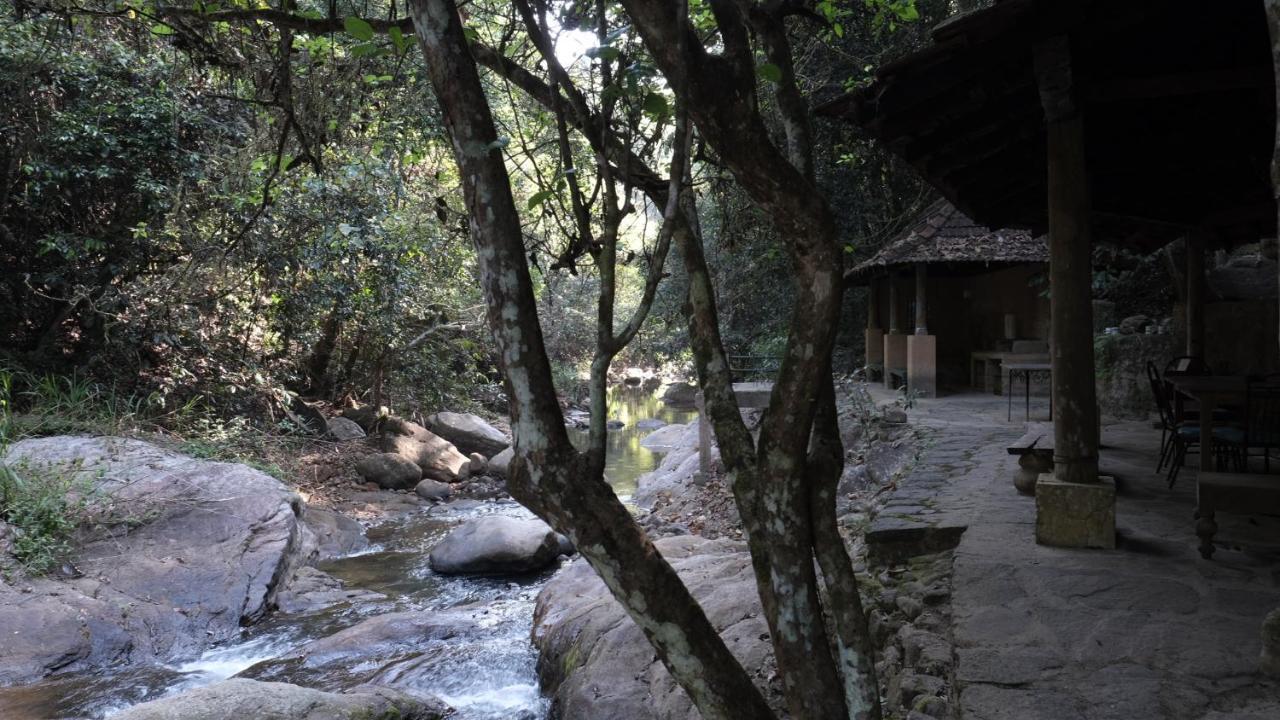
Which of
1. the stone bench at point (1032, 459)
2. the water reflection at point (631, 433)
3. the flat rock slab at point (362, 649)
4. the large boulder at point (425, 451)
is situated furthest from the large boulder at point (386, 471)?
the stone bench at point (1032, 459)

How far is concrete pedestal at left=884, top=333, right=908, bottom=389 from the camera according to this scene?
1337 cm

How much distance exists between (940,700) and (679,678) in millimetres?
1450

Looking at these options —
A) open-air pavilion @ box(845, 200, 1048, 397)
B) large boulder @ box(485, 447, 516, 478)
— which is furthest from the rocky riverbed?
open-air pavilion @ box(845, 200, 1048, 397)

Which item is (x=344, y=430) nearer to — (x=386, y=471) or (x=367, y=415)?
(x=367, y=415)

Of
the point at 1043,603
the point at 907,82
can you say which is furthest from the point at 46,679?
the point at 907,82

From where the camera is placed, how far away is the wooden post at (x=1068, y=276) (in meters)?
4.17

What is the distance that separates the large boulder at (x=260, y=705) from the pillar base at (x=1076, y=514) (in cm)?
393

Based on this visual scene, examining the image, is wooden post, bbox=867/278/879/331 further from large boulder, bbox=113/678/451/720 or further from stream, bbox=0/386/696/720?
large boulder, bbox=113/678/451/720

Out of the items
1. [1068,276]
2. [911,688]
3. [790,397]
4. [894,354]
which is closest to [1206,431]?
[1068,276]

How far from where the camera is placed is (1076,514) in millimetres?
4152

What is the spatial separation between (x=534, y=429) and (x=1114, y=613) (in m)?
2.66

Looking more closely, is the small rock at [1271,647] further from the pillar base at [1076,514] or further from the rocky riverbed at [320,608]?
the rocky riverbed at [320,608]

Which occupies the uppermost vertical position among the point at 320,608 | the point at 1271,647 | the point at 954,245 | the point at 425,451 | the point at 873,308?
the point at 954,245

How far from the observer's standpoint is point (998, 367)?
43.9 ft
